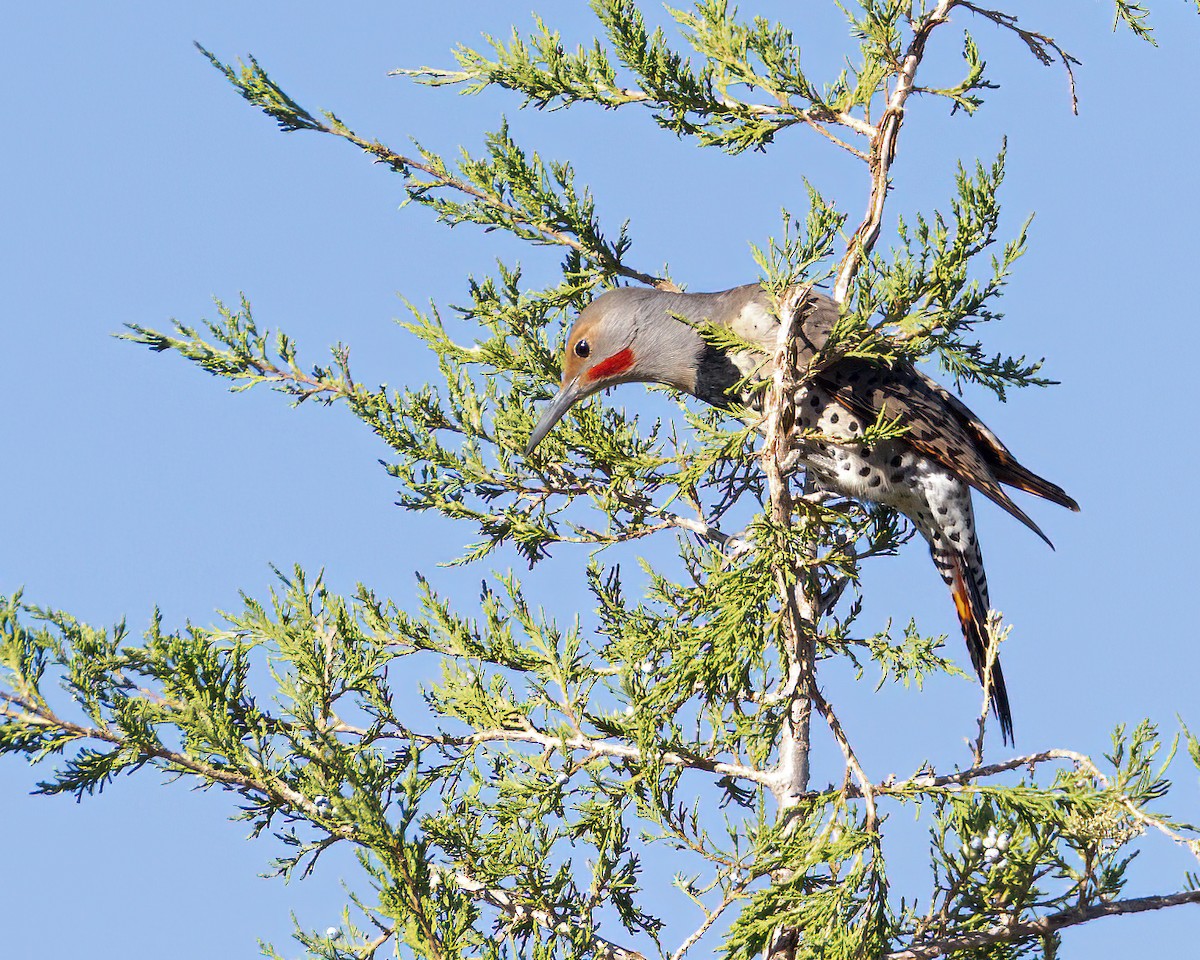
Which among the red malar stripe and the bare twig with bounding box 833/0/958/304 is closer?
the bare twig with bounding box 833/0/958/304

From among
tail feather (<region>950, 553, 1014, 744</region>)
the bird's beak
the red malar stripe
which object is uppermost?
the red malar stripe

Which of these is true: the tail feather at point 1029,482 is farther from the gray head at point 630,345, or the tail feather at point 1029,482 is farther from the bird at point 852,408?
the gray head at point 630,345

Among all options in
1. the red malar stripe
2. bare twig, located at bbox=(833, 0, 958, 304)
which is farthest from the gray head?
bare twig, located at bbox=(833, 0, 958, 304)

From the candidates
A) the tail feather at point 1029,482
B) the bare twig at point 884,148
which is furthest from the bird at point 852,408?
the bare twig at point 884,148

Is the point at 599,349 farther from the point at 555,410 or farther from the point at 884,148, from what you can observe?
the point at 884,148

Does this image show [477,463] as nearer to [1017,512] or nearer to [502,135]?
[502,135]

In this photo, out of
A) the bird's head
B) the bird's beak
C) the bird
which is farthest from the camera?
the bird's head

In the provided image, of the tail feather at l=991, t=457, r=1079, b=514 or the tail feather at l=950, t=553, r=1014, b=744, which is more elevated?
the tail feather at l=991, t=457, r=1079, b=514

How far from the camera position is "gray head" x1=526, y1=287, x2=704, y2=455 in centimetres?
462

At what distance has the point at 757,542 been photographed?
10.6ft

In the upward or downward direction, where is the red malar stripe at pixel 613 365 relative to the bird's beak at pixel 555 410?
upward

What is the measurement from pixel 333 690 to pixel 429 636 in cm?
68

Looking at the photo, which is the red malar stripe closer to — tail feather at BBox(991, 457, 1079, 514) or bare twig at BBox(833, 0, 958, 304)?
bare twig at BBox(833, 0, 958, 304)

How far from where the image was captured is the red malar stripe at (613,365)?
15.2ft
